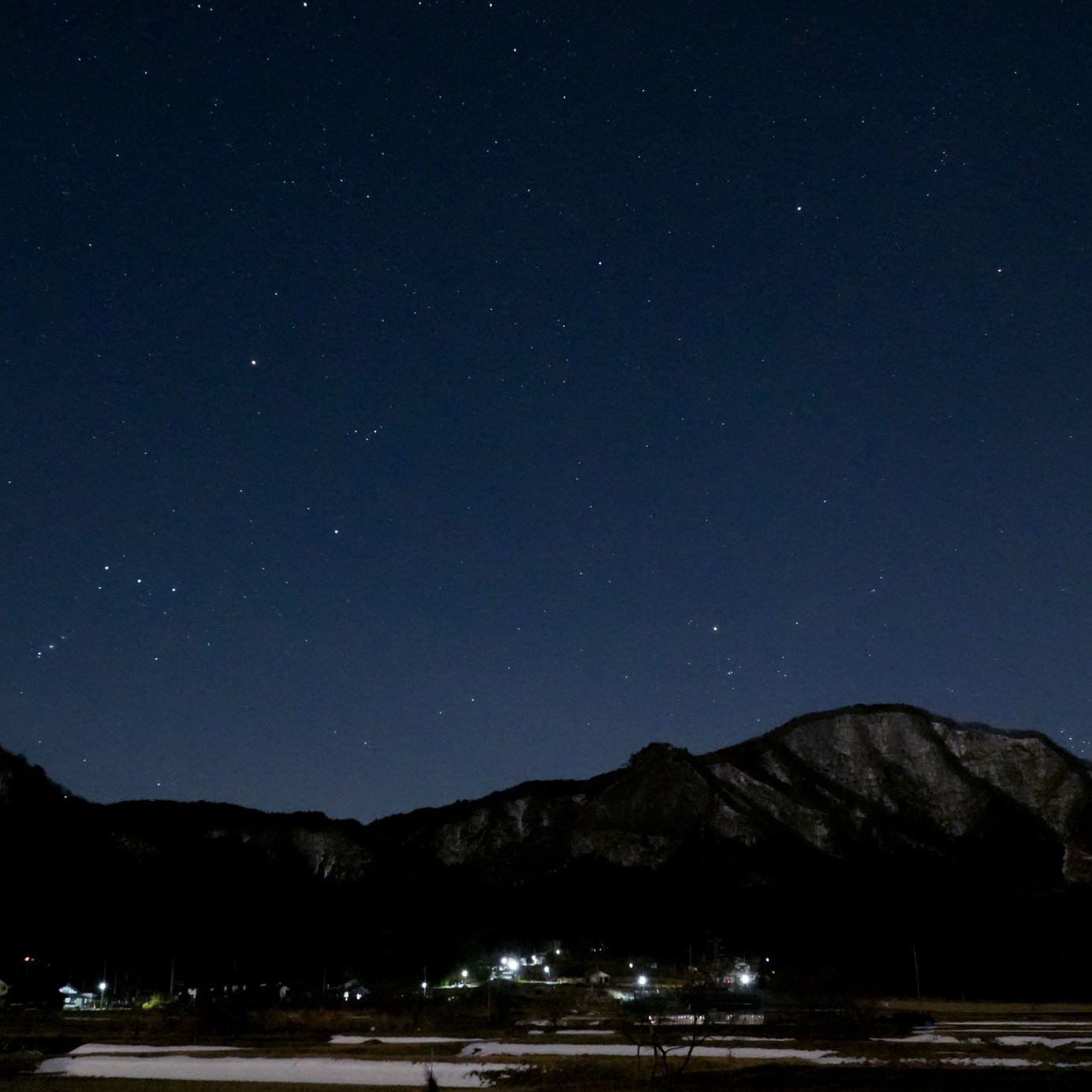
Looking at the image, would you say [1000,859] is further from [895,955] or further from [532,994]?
[532,994]

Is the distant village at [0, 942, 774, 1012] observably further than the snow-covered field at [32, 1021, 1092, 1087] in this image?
Yes

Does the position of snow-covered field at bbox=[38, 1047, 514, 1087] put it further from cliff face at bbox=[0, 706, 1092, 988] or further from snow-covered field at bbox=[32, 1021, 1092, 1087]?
cliff face at bbox=[0, 706, 1092, 988]

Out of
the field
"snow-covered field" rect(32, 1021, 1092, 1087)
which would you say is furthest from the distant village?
"snow-covered field" rect(32, 1021, 1092, 1087)

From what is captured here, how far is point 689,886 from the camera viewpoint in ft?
636

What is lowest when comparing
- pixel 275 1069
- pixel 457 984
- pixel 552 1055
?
pixel 457 984

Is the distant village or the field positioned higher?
the field

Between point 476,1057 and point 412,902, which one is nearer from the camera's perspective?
point 476,1057

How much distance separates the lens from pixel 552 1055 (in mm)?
42281

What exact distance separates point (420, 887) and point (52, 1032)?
467ft

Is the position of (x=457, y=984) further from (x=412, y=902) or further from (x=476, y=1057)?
(x=476, y=1057)

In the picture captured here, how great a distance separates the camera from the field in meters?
33.8

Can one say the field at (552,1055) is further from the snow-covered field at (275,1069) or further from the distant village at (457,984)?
→ the distant village at (457,984)

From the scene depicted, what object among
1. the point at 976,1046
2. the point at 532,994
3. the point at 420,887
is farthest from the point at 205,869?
the point at 976,1046

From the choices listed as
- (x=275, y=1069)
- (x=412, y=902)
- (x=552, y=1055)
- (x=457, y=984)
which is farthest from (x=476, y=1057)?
(x=412, y=902)
